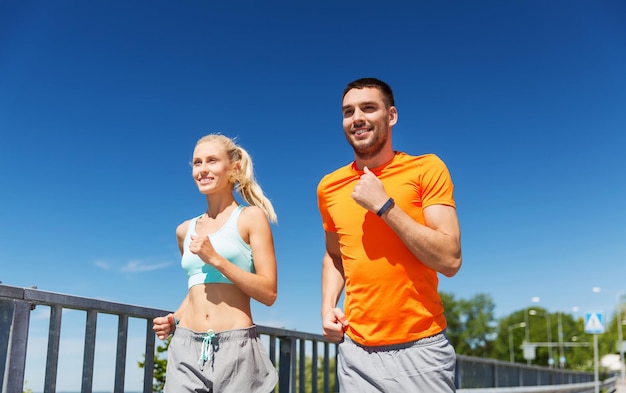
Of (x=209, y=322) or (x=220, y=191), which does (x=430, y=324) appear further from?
(x=220, y=191)

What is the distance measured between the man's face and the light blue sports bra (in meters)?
0.74

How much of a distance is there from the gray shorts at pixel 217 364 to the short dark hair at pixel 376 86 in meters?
1.22

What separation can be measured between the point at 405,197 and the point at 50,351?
191cm

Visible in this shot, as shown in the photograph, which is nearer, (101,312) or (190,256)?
(190,256)

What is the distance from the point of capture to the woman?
308 centimetres

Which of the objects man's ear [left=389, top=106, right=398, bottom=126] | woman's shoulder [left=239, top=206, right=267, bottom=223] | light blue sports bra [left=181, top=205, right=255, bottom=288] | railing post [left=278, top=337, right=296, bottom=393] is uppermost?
man's ear [left=389, top=106, right=398, bottom=126]

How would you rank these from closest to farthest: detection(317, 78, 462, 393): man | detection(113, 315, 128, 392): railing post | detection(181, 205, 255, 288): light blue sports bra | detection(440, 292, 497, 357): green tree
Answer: detection(317, 78, 462, 393): man, detection(181, 205, 255, 288): light blue sports bra, detection(113, 315, 128, 392): railing post, detection(440, 292, 497, 357): green tree

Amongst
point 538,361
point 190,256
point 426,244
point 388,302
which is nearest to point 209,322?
point 190,256

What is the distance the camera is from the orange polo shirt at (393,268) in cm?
267

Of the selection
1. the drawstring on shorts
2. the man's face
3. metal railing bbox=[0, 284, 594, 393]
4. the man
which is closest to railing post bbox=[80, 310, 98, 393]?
metal railing bbox=[0, 284, 594, 393]

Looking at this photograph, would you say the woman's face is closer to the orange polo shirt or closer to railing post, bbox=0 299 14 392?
the orange polo shirt

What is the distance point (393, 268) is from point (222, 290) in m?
0.91

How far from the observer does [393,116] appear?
3006 millimetres

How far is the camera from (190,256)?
3316 mm
